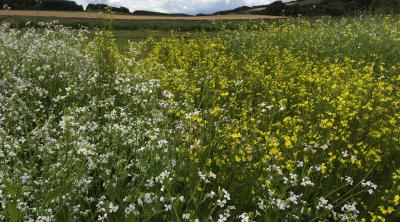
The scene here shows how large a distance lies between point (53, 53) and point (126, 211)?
561cm

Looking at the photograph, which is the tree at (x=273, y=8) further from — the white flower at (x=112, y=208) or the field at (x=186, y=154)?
the white flower at (x=112, y=208)

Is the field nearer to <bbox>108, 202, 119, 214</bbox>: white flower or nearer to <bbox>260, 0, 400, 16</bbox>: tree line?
<bbox>108, 202, 119, 214</bbox>: white flower

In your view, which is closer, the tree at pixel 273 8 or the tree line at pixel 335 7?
the tree line at pixel 335 7

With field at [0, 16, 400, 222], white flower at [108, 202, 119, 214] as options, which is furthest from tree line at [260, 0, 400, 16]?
white flower at [108, 202, 119, 214]

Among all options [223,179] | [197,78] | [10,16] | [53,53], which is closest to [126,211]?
[223,179]

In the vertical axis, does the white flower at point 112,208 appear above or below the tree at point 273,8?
below

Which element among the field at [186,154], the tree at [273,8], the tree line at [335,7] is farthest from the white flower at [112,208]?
the tree at [273,8]

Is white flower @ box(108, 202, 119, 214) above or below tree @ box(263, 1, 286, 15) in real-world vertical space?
below

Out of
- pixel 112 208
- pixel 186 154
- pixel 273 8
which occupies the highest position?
pixel 273 8

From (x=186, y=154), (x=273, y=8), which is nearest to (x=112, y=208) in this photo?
(x=186, y=154)

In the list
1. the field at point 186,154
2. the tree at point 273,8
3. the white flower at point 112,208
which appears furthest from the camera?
the tree at point 273,8

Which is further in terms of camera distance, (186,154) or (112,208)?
(186,154)

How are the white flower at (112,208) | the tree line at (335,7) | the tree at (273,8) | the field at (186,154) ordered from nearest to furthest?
the white flower at (112,208)
the field at (186,154)
the tree line at (335,7)
the tree at (273,8)

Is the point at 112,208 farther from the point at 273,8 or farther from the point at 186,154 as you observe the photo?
the point at 273,8
